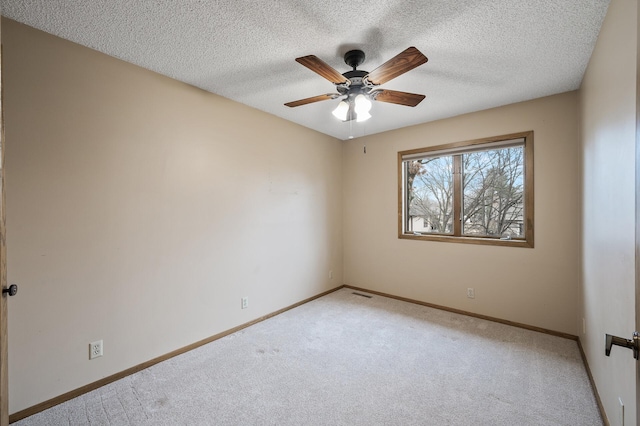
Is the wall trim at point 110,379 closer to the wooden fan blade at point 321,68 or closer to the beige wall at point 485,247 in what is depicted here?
the beige wall at point 485,247

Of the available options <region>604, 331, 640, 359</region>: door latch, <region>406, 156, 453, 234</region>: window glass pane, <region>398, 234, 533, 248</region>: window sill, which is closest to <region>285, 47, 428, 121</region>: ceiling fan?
<region>604, 331, 640, 359</region>: door latch

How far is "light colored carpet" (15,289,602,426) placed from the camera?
1.81 meters

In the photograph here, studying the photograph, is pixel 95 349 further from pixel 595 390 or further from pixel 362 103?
pixel 595 390

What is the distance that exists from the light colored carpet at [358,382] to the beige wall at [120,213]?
342mm

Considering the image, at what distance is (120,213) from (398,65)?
7.67ft

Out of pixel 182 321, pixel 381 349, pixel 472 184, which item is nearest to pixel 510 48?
pixel 472 184

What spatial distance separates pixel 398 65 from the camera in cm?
179

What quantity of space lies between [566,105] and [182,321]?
4341 millimetres

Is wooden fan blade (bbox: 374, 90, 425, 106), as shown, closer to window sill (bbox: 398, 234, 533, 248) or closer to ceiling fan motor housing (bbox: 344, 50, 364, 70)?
ceiling fan motor housing (bbox: 344, 50, 364, 70)

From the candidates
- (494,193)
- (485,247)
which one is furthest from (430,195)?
(485,247)

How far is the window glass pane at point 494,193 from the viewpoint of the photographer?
3.27 meters

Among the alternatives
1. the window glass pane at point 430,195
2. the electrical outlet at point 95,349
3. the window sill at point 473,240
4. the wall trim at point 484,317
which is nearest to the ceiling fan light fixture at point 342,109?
the window glass pane at point 430,195

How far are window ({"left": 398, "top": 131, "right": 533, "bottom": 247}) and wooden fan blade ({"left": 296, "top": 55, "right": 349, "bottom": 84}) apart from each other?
2201mm

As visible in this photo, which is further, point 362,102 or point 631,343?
point 362,102
